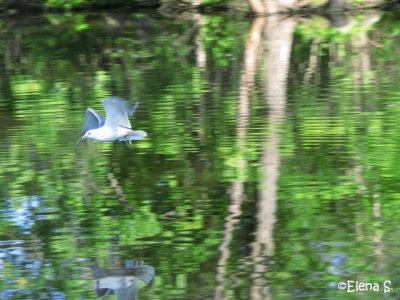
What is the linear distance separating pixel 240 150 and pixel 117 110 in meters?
2.00

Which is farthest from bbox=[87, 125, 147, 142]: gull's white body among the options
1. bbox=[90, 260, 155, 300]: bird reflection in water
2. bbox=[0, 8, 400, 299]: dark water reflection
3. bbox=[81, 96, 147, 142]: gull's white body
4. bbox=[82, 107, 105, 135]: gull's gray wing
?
bbox=[90, 260, 155, 300]: bird reflection in water

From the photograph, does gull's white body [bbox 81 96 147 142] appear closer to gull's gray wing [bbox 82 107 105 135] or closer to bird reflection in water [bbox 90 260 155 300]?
gull's gray wing [bbox 82 107 105 135]

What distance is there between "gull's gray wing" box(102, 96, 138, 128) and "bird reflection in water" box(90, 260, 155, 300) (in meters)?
1.72

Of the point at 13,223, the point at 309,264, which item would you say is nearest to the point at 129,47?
the point at 13,223

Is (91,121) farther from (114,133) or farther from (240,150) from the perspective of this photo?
(240,150)

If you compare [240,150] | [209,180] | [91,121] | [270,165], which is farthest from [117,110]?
[240,150]

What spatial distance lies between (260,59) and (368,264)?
10.3 m

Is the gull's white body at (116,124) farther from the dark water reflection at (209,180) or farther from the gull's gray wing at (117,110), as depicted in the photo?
the dark water reflection at (209,180)

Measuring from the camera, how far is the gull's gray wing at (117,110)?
874 cm

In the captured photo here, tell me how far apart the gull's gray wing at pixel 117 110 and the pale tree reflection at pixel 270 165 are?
4.36ft

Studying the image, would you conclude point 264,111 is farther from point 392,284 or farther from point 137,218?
point 392,284

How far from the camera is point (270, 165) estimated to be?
9.87 metres

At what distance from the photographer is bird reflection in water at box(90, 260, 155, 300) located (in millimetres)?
6977

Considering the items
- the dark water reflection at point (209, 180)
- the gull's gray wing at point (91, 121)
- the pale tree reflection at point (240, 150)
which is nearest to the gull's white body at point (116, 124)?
the gull's gray wing at point (91, 121)
